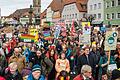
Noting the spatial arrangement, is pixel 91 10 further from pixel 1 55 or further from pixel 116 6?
pixel 1 55

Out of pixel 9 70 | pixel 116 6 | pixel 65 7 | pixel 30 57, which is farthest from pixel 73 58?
pixel 65 7

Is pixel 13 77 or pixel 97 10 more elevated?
pixel 97 10

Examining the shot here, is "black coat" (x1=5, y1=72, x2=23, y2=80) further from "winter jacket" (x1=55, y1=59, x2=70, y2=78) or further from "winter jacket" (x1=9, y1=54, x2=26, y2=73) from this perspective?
"winter jacket" (x1=55, y1=59, x2=70, y2=78)

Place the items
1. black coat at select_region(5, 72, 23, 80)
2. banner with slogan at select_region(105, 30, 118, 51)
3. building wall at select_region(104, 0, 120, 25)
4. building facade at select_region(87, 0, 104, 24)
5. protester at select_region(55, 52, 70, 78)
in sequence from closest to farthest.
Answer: black coat at select_region(5, 72, 23, 80) < banner with slogan at select_region(105, 30, 118, 51) < protester at select_region(55, 52, 70, 78) < building wall at select_region(104, 0, 120, 25) < building facade at select_region(87, 0, 104, 24)

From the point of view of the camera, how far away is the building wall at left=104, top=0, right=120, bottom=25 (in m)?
74.1

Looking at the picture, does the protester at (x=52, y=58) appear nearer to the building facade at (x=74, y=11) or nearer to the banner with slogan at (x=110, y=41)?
the banner with slogan at (x=110, y=41)

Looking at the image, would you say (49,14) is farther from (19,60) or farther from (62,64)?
(62,64)

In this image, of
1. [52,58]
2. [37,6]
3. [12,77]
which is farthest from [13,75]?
[37,6]

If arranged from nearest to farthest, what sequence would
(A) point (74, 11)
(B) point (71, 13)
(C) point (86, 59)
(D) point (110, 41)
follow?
(D) point (110, 41) < (C) point (86, 59) < (A) point (74, 11) < (B) point (71, 13)

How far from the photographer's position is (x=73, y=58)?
14.9 metres

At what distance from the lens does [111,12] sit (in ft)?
252

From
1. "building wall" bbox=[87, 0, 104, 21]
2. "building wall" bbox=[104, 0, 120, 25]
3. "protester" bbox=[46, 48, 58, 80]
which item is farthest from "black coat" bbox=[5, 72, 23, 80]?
"building wall" bbox=[87, 0, 104, 21]

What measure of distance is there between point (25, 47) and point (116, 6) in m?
59.8

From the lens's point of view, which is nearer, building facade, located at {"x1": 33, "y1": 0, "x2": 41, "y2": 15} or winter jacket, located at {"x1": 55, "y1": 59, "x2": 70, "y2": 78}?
winter jacket, located at {"x1": 55, "y1": 59, "x2": 70, "y2": 78}
